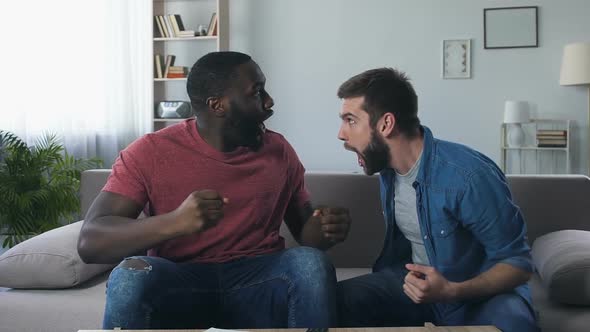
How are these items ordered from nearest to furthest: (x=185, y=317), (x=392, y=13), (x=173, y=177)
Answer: (x=185, y=317) → (x=173, y=177) → (x=392, y=13)

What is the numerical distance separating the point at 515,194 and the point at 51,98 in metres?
3.90

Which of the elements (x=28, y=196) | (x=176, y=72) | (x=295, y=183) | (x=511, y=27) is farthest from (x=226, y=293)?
(x=511, y=27)

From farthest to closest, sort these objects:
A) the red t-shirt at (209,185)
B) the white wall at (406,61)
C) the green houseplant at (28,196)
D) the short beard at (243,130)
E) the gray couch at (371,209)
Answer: the white wall at (406,61) < the green houseplant at (28,196) < the gray couch at (371,209) < the short beard at (243,130) < the red t-shirt at (209,185)

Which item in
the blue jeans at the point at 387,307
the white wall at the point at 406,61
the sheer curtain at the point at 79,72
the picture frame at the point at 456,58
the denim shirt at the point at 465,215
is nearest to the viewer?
the denim shirt at the point at 465,215

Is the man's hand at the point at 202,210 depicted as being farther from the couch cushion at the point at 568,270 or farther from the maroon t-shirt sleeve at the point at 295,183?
the couch cushion at the point at 568,270

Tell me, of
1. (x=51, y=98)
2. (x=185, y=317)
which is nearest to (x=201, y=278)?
(x=185, y=317)

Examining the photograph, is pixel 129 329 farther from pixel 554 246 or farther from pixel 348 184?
pixel 554 246

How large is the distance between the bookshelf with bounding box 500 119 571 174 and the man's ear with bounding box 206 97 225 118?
3.82 metres

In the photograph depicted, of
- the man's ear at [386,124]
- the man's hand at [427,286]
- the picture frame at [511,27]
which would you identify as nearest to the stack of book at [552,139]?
the picture frame at [511,27]

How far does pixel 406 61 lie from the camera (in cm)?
574

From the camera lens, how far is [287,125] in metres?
5.95

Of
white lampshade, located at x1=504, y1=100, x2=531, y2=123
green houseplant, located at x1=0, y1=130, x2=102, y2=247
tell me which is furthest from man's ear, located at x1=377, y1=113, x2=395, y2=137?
white lampshade, located at x1=504, y1=100, x2=531, y2=123

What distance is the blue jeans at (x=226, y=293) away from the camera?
1.66m

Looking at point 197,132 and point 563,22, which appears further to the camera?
point 563,22
